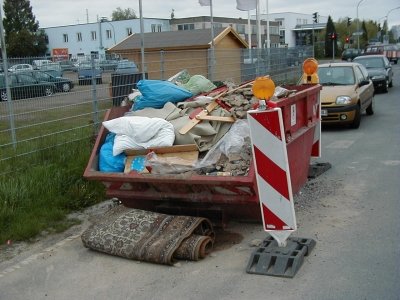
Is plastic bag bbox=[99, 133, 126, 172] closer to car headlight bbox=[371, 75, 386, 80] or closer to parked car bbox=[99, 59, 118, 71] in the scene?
parked car bbox=[99, 59, 118, 71]

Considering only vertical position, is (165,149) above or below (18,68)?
below

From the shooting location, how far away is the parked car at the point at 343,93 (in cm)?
1278

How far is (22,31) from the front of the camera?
7556 cm

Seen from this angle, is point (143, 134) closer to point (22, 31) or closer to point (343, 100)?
point (343, 100)

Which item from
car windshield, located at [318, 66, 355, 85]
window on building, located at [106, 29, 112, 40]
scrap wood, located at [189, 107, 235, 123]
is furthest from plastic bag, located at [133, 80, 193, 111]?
window on building, located at [106, 29, 112, 40]

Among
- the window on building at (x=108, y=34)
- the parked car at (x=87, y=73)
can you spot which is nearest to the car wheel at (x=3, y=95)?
the parked car at (x=87, y=73)

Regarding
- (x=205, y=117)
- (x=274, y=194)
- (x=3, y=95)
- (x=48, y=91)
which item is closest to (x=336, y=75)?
(x=48, y=91)

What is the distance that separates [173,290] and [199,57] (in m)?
12.3

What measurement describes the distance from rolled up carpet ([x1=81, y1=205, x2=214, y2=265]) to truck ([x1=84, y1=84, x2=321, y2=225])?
26 centimetres

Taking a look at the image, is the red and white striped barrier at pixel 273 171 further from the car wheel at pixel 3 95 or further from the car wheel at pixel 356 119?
the car wheel at pixel 356 119

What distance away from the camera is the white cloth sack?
585cm

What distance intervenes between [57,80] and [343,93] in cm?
719

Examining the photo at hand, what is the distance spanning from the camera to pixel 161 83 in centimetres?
700

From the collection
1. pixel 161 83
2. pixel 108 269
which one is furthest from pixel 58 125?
pixel 108 269
